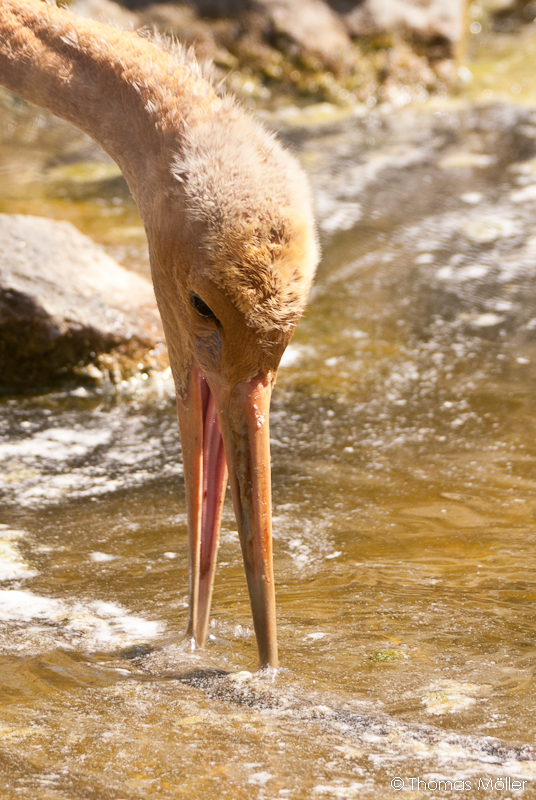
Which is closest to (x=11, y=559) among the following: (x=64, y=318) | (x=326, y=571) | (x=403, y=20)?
(x=326, y=571)

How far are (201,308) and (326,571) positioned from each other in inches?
37.0

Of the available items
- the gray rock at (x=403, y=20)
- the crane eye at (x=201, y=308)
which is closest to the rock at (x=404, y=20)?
the gray rock at (x=403, y=20)

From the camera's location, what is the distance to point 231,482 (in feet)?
7.47

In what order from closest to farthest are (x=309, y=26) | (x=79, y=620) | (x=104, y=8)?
(x=79, y=620)
(x=104, y=8)
(x=309, y=26)

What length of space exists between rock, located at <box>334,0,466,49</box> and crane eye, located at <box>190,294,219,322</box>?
7.19 meters

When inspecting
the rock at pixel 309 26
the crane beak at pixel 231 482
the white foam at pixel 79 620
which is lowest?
the white foam at pixel 79 620

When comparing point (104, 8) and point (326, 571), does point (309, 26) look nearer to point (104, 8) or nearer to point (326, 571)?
point (104, 8)

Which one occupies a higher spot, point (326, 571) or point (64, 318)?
point (64, 318)

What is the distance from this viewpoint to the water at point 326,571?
192 cm

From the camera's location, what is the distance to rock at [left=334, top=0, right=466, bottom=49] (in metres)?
8.75

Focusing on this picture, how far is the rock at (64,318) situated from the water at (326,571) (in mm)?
182

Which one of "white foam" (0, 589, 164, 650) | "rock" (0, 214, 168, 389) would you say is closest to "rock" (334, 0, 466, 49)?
"rock" (0, 214, 168, 389)

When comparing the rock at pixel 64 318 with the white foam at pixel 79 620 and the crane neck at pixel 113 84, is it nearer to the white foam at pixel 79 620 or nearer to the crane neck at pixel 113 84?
the crane neck at pixel 113 84

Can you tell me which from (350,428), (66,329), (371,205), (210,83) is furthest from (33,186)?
(210,83)
